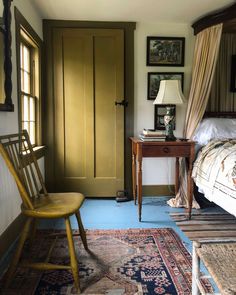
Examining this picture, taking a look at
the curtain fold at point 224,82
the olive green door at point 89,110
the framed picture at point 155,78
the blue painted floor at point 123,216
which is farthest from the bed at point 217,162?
the olive green door at point 89,110

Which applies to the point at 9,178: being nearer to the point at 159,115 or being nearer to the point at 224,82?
the point at 159,115

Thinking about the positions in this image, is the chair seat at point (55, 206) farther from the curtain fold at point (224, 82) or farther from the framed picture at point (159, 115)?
the curtain fold at point (224, 82)

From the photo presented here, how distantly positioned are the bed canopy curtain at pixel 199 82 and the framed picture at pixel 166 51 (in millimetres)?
224

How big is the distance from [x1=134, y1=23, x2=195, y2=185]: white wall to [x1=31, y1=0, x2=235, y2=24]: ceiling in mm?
107

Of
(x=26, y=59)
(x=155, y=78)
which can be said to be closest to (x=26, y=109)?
(x=26, y=59)

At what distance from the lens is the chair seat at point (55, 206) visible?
1667 millimetres

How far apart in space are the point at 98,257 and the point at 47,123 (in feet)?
6.43

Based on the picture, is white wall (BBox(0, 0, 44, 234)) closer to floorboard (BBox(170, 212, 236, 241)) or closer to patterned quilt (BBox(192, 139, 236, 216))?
floorboard (BBox(170, 212, 236, 241))

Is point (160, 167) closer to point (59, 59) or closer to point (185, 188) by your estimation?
point (185, 188)

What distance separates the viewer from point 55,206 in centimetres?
179

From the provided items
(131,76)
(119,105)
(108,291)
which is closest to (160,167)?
(119,105)

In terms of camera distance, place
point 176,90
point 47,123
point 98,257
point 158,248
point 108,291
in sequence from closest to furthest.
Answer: point 108,291 → point 98,257 → point 158,248 → point 176,90 → point 47,123

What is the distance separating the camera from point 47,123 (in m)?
3.48

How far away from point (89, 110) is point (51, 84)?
1.83 feet
